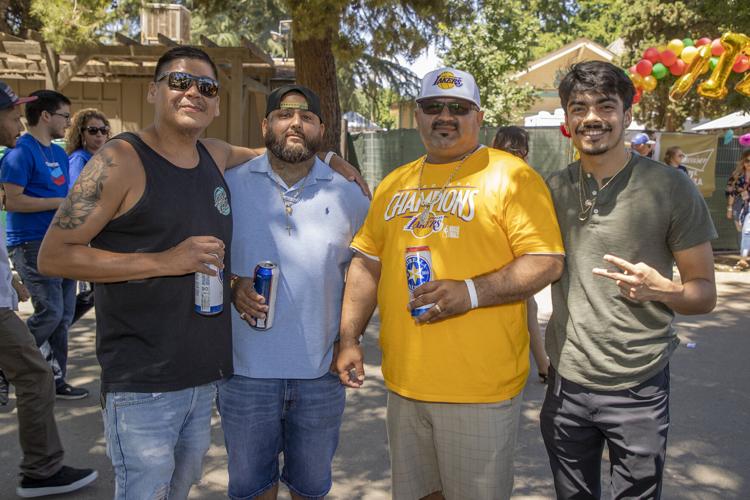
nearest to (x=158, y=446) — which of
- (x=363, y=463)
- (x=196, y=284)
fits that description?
(x=196, y=284)

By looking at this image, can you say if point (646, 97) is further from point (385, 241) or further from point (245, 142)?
point (385, 241)

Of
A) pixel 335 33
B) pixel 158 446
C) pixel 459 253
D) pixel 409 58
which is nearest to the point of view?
pixel 158 446

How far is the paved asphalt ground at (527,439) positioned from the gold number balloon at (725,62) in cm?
575

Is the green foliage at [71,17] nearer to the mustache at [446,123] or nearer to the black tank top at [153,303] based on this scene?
the black tank top at [153,303]

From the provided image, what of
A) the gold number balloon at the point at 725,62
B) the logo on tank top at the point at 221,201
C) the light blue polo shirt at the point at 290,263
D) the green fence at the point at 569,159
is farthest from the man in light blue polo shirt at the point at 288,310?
the green fence at the point at 569,159

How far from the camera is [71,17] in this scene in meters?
9.57

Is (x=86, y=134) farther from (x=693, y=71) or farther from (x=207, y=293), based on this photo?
(x=693, y=71)

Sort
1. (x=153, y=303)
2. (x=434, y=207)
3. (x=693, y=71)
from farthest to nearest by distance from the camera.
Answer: (x=693, y=71)
(x=434, y=207)
(x=153, y=303)

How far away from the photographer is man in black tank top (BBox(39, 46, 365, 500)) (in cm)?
232

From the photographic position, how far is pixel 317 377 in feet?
9.23

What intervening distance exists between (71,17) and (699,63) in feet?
32.0

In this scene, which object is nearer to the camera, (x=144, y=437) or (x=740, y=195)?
(x=144, y=437)

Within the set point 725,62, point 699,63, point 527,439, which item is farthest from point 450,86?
point 699,63

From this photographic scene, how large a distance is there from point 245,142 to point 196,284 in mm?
13515
